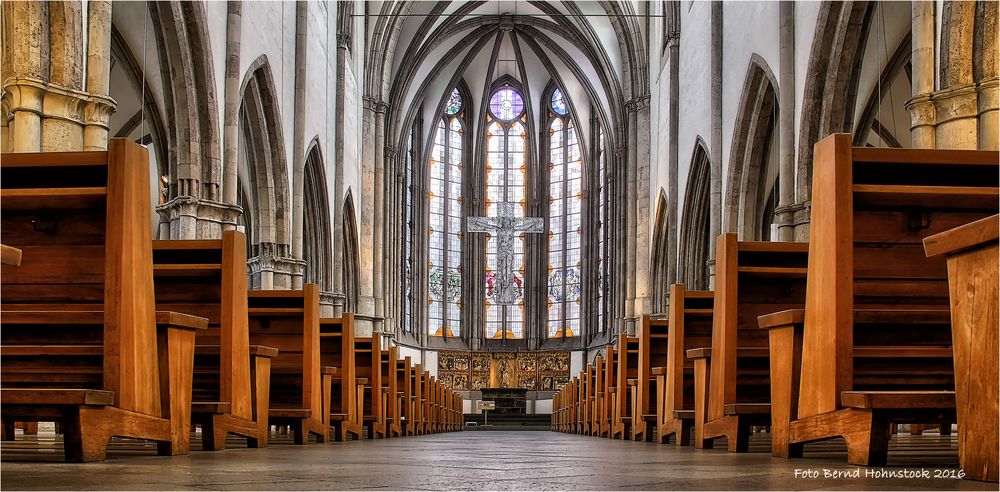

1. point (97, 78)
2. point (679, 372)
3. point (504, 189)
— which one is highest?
point (504, 189)

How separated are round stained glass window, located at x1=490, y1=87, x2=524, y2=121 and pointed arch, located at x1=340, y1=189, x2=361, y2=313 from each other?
11.3 metres

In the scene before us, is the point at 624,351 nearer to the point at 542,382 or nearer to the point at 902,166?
the point at 902,166

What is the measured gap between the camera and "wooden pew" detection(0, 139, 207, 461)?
12.5 feet

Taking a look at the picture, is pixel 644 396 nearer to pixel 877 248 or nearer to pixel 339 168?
pixel 877 248

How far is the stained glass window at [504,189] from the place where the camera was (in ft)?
114

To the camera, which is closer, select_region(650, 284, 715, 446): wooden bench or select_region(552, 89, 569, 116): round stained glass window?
select_region(650, 284, 715, 446): wooden bench

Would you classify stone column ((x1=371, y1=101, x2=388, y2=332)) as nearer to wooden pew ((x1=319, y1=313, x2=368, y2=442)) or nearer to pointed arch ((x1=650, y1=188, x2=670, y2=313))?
pointed arch ((x1=650, y1=188, x2=670, y2=313))

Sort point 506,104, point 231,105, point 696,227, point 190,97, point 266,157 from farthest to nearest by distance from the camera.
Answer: point 506,104
point 696,227
point 266,157
point 231,105
point 190,97

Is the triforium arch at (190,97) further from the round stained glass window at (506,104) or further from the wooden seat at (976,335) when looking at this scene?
the round stained glass window at (506,104)

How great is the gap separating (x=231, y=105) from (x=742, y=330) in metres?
9.62

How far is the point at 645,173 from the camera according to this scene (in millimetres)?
26328

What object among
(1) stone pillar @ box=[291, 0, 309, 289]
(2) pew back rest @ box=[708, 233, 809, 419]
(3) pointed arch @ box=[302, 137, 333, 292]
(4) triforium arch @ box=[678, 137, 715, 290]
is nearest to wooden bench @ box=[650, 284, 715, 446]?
(2) pew back rest @ box=[708, 233, 809, 419]

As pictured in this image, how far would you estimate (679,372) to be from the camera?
23.2 feet

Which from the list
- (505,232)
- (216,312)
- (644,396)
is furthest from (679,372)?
(505,232)
